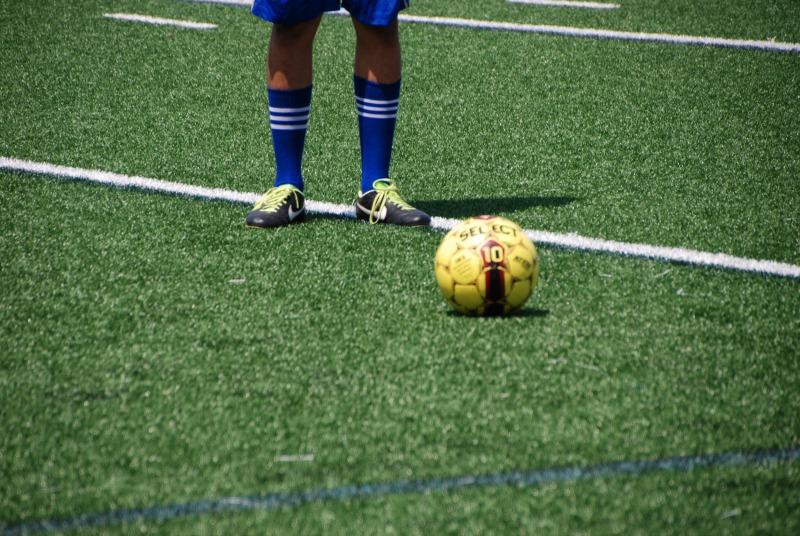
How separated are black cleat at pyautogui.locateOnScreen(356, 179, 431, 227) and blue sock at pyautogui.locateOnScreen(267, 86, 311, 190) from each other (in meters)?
0.29

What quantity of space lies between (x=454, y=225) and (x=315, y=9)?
1.00 metres

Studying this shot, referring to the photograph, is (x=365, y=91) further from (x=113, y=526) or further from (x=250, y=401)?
(x=113, y=526)

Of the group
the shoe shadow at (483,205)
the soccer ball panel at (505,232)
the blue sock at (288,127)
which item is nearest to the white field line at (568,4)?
the shoe shadow at (483,205)

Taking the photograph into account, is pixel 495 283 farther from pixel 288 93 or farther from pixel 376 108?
pixel 288 93

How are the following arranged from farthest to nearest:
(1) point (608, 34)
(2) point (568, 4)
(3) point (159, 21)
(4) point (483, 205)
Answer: (2) point (568, 4) → (3) point (159, 21) → (1) point (608, 34) → (4) point (483, 205)

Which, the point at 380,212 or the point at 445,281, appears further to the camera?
the point at 380,212

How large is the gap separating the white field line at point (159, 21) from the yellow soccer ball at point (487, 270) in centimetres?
620

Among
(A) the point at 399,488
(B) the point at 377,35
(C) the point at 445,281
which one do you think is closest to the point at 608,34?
(B) the point at 377,35

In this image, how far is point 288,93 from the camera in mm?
4434

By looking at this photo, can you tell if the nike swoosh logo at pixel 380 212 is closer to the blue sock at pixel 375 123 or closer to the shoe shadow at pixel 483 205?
the blue sock at pixel 375 123

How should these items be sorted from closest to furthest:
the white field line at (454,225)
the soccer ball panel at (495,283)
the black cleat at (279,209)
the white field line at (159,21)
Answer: the soccer ball panel at (495,283) < the white field line at (454,225) < the black cleat at (279,209) < the white field line at (159,21)

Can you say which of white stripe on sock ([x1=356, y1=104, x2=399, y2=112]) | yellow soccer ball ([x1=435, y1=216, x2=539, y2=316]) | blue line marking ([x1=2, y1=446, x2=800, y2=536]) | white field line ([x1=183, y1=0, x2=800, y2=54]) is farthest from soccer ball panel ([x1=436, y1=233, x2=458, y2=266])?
white field line ([x1=183, y1=0, x2=800, y2=54])

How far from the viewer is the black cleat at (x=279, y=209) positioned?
14.1 ft

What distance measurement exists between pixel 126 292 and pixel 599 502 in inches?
74.4
